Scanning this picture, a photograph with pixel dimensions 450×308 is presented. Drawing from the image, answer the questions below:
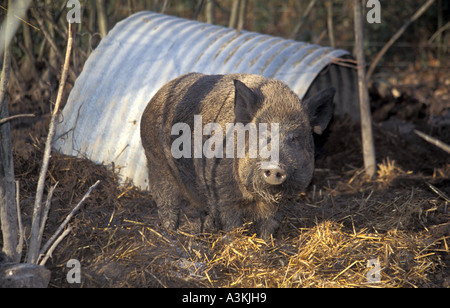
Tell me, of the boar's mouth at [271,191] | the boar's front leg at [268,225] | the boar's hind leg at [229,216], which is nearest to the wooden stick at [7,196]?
the boar's hind leg at [229,216]

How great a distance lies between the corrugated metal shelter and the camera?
555 cm

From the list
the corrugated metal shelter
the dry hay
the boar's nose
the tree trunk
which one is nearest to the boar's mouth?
the boar's nose

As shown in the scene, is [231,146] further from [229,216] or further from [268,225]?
[268,225]

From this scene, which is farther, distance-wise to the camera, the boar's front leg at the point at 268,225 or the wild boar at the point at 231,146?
the boar's front leg at the point at 268,225

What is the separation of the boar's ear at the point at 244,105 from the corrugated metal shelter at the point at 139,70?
178 centimetres

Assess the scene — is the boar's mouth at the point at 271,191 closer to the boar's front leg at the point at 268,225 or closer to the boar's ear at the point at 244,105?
the boar's front leg at the point at 268,225

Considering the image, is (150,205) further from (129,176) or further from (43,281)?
(43,281)

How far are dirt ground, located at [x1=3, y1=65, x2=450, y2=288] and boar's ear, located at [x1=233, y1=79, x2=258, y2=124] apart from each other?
0.87 m

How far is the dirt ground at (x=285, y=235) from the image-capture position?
345 centimetres

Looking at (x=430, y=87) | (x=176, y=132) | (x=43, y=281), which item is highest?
(x=430, y=87)

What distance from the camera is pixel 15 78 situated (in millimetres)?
7391

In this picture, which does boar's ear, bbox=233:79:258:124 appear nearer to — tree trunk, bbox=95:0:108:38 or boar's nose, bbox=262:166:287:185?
boar's nose, bbox=262:166:287:185
